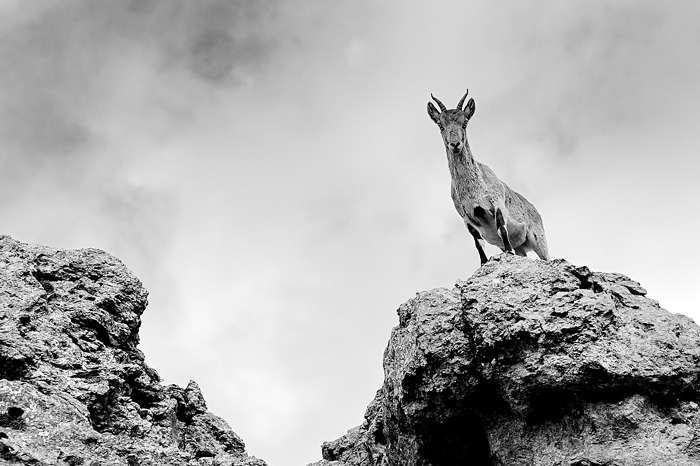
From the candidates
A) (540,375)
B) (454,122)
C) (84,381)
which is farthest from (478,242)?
(84,381)

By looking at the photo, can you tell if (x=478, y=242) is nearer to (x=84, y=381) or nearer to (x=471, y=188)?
(x=471, y=188)

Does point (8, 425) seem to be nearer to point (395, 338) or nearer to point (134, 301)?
point (134, 301)

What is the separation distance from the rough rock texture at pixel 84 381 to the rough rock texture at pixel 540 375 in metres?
2.19

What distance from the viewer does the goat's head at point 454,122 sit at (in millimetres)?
14914

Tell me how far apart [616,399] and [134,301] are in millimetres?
5595

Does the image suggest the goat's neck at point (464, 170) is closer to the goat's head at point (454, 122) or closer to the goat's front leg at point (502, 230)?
the goat's head at point (454, 122)

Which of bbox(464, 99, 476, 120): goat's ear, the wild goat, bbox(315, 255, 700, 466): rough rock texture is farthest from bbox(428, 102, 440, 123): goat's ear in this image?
bbox(315, 255, 700, 466): rough rock texture

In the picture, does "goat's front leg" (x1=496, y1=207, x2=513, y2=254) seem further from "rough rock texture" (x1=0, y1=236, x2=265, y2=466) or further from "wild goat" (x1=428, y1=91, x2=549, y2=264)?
"rough rock texture" (x1=0, y1=236, x2=265, y2=466)

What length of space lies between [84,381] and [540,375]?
4748mm

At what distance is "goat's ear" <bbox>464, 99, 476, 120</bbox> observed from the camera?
15.4 meters

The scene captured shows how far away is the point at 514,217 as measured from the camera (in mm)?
16500

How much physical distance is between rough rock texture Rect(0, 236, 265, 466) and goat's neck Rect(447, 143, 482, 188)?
728 cm

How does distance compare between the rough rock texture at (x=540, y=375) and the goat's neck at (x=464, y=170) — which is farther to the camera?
the goat's neck at (x=464, y=170)

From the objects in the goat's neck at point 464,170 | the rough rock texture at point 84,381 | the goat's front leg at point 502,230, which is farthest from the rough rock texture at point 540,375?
the goat's neck at point 464,170
